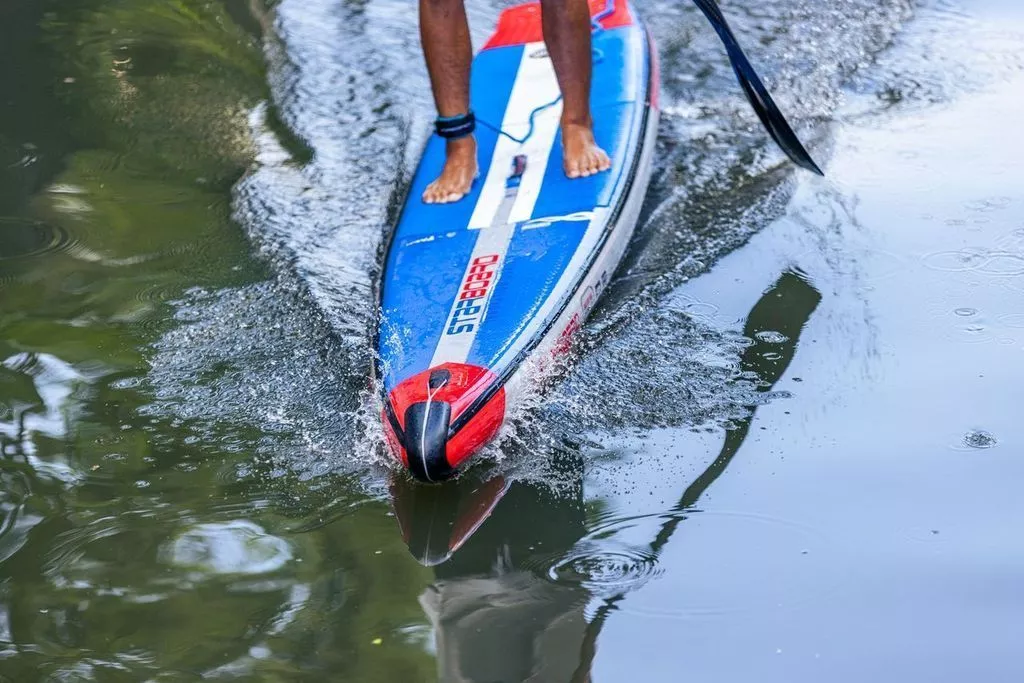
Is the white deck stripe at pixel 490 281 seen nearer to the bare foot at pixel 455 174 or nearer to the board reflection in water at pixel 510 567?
the bare foot at pixel 455 174

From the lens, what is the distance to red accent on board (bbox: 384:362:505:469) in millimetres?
2854

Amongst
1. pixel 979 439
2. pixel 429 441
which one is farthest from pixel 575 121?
pixel 979 439

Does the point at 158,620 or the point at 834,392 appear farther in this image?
the point at 834,392

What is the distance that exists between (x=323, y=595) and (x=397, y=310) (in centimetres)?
102

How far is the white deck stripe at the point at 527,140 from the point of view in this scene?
147 inches

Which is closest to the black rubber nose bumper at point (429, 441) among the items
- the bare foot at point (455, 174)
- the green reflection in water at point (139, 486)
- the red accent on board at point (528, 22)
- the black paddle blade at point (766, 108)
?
the green reflection in water at point (139, 486)

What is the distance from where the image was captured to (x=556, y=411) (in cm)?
311

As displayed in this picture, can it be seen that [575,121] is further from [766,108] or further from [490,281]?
[490,281]

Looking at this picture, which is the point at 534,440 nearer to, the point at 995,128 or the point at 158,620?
the point at 158,620

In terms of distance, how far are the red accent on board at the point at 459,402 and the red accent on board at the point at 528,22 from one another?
2242 mm

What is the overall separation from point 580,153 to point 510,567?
169 centimetres

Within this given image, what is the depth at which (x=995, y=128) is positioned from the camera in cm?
435

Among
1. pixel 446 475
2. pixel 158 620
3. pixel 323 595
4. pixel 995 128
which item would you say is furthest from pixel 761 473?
pixel 995 128

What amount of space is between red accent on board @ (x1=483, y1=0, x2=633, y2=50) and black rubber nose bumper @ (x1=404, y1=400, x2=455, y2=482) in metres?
2.41
